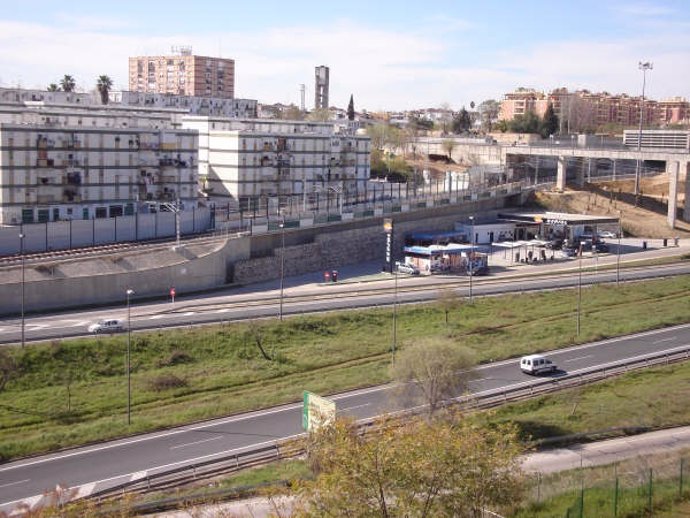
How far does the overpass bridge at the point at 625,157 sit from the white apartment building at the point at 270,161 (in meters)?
25.1

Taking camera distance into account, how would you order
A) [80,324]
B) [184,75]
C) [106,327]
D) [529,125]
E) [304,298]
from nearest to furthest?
[106,327], [80,324], [304,298], [529,125], [184,75]

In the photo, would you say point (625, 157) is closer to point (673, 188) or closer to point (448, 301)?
point (673, 188)

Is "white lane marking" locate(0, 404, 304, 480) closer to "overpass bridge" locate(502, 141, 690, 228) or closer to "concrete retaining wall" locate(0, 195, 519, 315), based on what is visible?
"concrete retaining wall" locate(0, 195, 519, 315)

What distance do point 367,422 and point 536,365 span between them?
12.9 metres

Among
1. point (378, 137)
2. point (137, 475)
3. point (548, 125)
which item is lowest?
point (137, 475)

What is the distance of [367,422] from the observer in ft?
102

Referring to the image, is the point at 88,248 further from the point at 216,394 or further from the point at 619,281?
the point at 619,281

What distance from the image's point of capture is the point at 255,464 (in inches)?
1134

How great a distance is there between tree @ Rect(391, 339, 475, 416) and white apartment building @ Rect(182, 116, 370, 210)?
151ft

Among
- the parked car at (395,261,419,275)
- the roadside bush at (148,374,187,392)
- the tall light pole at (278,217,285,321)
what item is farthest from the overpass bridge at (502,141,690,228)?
the roadside bush at (148,374,187,392)

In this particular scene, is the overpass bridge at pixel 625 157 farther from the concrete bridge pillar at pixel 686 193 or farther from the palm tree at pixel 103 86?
the palm tree at pixel 103 86

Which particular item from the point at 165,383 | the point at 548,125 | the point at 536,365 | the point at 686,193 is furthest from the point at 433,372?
the point at 548,125

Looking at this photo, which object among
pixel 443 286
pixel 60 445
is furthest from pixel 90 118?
pixel 60 445

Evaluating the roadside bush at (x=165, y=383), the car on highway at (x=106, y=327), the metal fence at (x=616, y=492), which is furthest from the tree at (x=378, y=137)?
the metal fence at (x=616, y=492)
